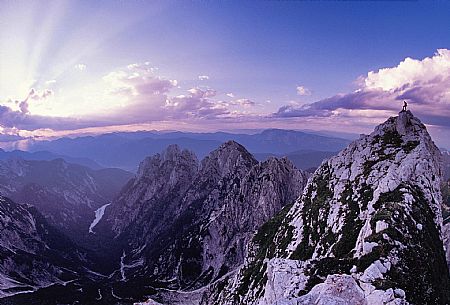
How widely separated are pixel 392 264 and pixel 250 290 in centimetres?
8886

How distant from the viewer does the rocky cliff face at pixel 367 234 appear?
4788cm

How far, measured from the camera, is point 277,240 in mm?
152875

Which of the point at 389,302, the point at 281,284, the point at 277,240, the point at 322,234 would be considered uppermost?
the point at 389,302

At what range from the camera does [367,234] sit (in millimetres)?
66125

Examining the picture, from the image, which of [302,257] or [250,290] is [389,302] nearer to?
[302,257]

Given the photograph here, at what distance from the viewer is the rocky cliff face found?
4788cm

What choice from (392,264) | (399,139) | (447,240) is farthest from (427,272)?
(447,240)

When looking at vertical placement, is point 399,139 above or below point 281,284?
above

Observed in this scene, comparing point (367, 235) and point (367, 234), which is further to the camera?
point (367, 234)

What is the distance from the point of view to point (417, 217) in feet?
228

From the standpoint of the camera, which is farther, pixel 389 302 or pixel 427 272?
pixel 427 272

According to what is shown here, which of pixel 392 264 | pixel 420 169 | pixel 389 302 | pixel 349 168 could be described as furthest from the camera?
pixel 349 168

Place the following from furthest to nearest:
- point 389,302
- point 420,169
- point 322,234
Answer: point 322,234
point 420,169
point 389,302

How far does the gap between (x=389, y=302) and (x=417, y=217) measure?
33279mm
